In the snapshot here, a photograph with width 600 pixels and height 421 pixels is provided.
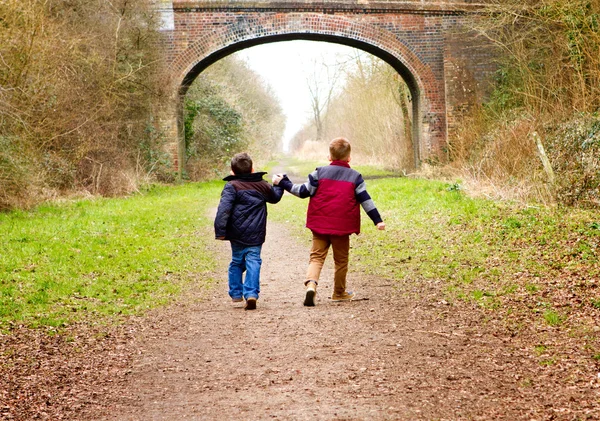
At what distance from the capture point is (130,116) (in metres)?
21.2

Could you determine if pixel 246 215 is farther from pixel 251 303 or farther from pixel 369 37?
pixel 369 37

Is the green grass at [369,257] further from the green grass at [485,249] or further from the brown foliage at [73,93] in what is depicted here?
the brown foliage at [73,93]

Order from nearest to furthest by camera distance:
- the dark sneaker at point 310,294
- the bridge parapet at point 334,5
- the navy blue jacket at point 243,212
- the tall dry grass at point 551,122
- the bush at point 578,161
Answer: the dark sneaker at point 310,294, the navy blue jacket at point 243,212, the bush at point 578,161, the tall dry grass at point 551,122, the bridge parapet at point 334,5

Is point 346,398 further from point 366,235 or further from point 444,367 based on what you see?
point 366,235

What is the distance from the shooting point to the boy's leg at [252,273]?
6.71 meters

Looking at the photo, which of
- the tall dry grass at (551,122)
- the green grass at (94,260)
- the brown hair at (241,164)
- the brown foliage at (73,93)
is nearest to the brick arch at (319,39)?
the brown foliage at (73,93)

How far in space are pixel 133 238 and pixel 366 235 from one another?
3.66m

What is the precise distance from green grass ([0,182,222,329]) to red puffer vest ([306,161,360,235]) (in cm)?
183

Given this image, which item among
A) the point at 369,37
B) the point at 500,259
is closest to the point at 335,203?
the point at 500,259

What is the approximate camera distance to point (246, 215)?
6.76 m

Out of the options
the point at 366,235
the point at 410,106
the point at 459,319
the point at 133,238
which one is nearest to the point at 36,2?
the point at 133,238

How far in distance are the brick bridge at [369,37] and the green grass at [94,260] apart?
904 cm

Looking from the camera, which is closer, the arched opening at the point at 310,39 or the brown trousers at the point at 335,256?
the brown trousers at the point at 335,256

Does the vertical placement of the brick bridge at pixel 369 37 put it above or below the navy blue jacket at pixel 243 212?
above
